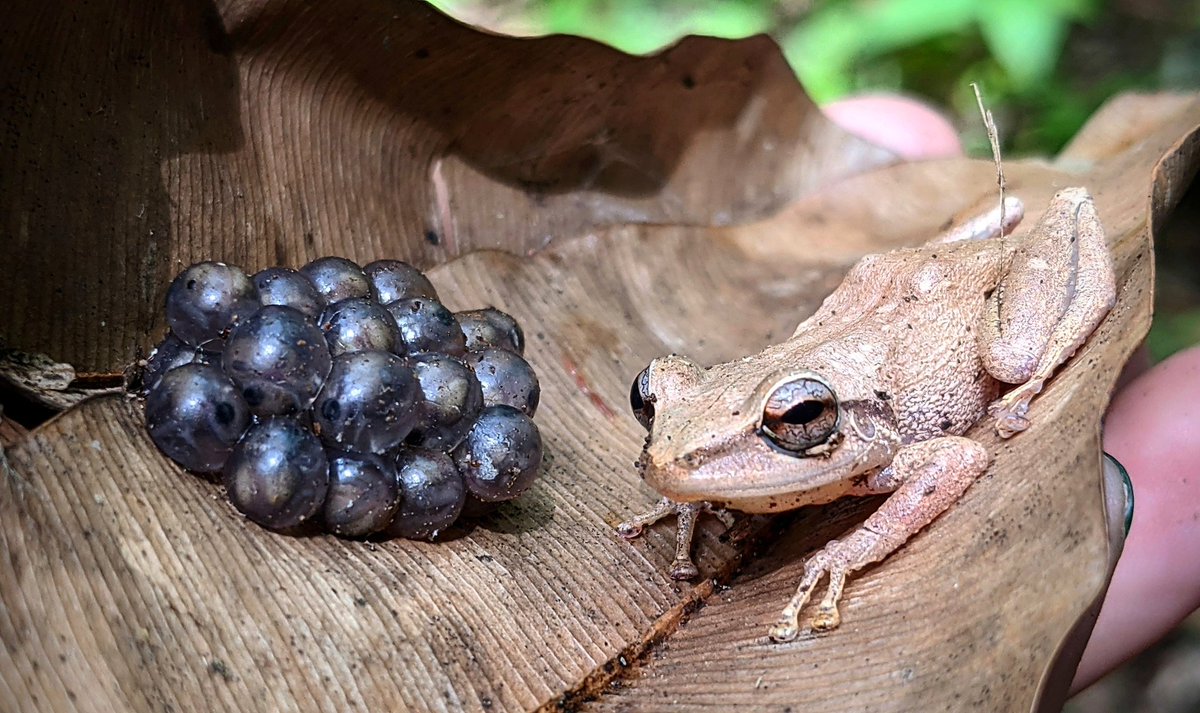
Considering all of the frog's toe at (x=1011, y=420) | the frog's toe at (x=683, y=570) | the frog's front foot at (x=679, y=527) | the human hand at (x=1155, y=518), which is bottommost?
the human hand at (x=1155, y=518)

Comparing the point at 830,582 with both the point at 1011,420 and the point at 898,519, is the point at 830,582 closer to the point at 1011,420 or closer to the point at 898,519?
the point at 898,519

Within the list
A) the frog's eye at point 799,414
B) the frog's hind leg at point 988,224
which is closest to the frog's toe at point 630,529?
the frog's eye at point 799,414

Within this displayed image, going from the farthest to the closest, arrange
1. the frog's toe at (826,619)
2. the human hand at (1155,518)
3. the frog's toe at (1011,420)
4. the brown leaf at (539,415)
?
the human hand at (1155,518) → the frog's toe at (1011,420) → the frog's toe at (826,619) → the brown leaf at (539,415)

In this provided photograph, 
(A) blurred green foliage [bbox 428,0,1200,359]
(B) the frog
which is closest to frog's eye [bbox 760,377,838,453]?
(B) the frog

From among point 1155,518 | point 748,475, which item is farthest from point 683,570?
point 1155,518

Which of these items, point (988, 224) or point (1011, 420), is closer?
point (1011, 420)

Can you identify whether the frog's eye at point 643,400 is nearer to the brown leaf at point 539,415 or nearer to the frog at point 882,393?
the frog at point 882,393

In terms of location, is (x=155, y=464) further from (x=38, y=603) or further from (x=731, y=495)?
(x=731, y=495)
